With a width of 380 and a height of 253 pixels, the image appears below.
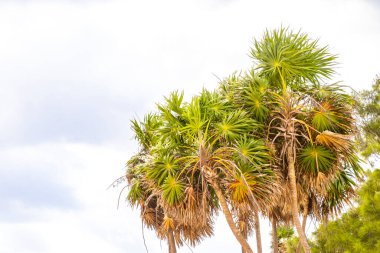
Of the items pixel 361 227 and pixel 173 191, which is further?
pixel 361 227

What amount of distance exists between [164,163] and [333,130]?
5.38m

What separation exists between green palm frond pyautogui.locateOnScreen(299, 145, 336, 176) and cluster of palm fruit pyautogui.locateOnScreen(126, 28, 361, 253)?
30 mm

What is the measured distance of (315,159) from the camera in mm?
15781

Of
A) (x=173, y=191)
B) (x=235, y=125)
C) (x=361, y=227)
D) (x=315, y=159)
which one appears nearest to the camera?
(x=173, y=191)

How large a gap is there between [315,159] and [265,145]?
1.56 meters

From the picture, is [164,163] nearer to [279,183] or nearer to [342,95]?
[279,183]

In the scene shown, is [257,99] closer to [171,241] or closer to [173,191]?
[173,191]

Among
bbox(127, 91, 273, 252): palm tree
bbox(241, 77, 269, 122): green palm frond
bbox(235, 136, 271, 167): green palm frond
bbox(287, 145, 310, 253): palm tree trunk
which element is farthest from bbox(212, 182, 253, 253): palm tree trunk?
bbox(241, 77, 269, 122): green palm frond

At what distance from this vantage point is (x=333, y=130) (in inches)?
642

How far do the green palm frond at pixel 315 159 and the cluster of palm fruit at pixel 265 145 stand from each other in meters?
0.03

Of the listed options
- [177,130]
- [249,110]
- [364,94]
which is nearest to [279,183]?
[249,110]

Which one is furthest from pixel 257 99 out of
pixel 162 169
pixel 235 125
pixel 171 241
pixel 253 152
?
pixel 171 241

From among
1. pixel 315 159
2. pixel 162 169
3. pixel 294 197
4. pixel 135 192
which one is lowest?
pixel 294 197

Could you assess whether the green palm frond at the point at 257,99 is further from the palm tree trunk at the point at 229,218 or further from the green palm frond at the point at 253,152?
the palm tree trunk at the point at 229,218
